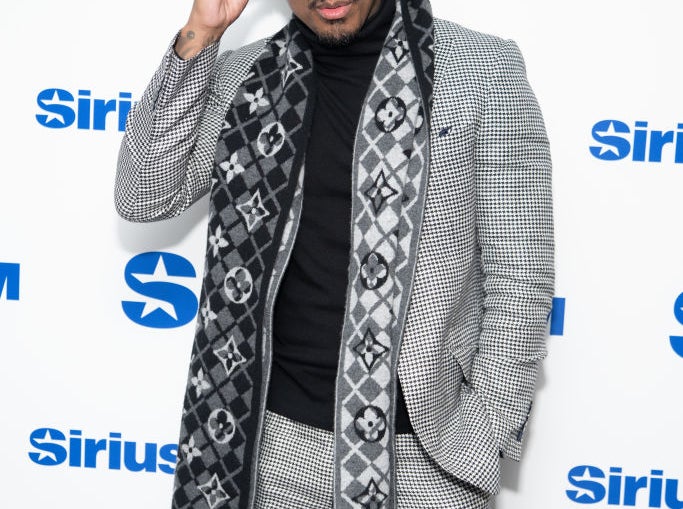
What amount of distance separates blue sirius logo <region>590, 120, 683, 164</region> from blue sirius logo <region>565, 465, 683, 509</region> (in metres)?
0.70

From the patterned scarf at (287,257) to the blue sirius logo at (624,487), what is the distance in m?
0.70

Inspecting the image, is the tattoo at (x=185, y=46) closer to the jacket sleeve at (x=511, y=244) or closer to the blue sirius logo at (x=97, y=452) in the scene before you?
the jacket sleeve at (x=511, y=244)

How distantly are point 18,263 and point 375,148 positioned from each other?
1.02 metres

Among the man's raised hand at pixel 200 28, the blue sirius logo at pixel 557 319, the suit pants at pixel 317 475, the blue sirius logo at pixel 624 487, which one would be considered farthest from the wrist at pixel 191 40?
the blue sirius logo at pixel 624 487

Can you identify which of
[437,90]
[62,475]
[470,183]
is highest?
[437,90]

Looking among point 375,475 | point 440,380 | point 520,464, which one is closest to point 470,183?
point 440,380

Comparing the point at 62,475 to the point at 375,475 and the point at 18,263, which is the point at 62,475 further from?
the point at 375,475

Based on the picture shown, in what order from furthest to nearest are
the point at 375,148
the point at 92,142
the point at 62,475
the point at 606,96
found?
the point at 62,475, the point at 92,142, the point at 606,96, the point at 375,148

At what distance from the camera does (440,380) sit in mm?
1576

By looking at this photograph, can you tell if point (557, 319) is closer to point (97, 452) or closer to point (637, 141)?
point (637, 141)

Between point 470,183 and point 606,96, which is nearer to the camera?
point 470,183

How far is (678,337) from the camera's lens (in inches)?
78.9

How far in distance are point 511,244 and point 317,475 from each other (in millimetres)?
527

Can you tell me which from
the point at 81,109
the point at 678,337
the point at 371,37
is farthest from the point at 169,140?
the point at 678,337
